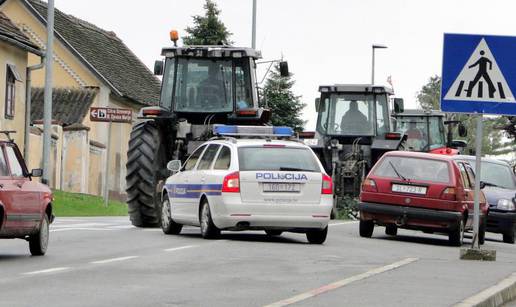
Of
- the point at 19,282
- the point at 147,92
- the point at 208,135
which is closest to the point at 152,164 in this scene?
the point at 208,135

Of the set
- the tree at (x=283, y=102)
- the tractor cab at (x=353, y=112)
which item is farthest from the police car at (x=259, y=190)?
the tree at (x=283, y=102)

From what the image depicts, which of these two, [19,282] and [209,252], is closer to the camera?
[19,282]

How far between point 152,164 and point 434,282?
11.3m

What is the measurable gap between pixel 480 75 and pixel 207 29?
5871cm

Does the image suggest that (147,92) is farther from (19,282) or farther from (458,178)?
(19,282)

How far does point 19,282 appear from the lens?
13531 millimetres

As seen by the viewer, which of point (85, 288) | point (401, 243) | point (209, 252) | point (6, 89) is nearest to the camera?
point (85, 288)

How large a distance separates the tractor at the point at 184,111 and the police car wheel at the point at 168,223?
1460mm

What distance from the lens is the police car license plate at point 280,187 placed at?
A: 20.8 meters

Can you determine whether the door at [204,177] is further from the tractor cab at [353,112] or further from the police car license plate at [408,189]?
the tractor cab at [353,112]

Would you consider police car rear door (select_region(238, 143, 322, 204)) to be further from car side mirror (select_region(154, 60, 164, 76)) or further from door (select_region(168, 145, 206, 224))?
car side mirror (select_region(154, 60, 164, 76))

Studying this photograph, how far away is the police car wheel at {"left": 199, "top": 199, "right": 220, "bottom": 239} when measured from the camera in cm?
2102

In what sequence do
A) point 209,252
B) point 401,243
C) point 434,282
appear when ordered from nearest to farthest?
1. point 434,282
2. point 209,252
3. point 401,243

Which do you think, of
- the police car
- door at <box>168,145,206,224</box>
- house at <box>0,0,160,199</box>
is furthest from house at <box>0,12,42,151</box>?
the police car
